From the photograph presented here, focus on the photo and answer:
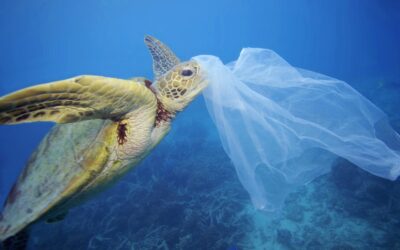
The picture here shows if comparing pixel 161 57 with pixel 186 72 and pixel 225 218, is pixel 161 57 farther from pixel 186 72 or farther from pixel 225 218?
pixel 225 218

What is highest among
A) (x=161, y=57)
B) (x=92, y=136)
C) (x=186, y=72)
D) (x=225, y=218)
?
(x=161, y=57)

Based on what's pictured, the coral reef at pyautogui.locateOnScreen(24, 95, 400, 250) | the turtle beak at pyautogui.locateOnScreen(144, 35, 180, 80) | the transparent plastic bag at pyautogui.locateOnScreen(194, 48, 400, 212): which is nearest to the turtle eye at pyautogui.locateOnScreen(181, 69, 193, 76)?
the transparent plastic bag at pyautogui.locateOnScreen(194, 48, 400, 212)

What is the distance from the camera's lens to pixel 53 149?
210cm

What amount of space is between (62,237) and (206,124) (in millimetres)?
9845

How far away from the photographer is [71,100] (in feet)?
4.59

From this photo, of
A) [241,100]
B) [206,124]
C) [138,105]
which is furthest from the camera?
[206,124]

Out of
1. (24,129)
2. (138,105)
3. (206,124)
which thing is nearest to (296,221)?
(138,105)

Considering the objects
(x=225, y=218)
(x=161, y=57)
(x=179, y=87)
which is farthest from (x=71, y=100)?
(x=225, y=218)

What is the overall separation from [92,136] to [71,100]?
2.19 feet

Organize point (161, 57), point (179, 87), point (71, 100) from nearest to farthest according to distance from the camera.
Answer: point (71, 100)
point (179, 87)
point (161, 57)

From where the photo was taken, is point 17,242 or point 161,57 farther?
point 161,57

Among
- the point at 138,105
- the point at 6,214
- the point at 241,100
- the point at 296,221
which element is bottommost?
the point at 296,221

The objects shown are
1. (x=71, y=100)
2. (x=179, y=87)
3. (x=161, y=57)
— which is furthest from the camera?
(x=161, y=57)

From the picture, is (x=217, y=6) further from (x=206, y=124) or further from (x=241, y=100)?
(x=241, y=100)
